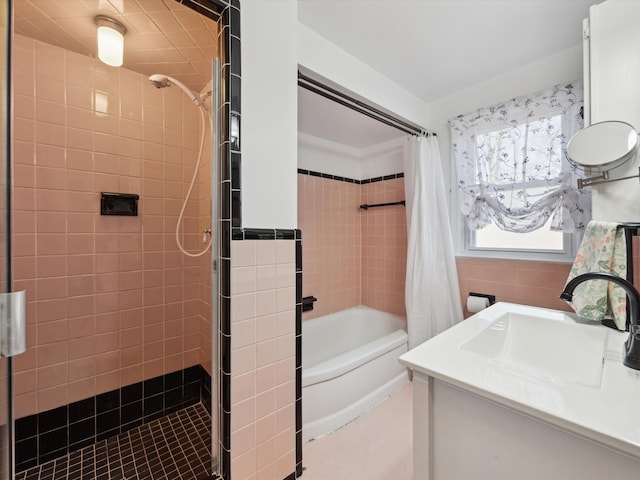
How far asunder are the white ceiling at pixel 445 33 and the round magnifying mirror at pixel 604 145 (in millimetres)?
669

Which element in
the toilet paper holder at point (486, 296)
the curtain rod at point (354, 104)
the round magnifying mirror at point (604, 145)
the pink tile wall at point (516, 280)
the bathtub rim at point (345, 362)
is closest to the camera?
the round magnifying mirror at point (604, 145)

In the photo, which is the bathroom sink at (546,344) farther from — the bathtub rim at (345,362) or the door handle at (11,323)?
the door handle at (11,323)

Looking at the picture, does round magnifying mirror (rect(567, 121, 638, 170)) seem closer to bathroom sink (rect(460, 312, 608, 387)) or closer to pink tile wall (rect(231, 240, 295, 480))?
bathroom sink (rect(460, 312, 608, 387))

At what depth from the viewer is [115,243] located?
4.92 ft

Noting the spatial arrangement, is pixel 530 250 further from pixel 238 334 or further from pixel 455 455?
pixel 238 334

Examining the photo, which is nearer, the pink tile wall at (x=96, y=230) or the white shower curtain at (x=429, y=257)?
the pink tile wall at (x=96, y=230)

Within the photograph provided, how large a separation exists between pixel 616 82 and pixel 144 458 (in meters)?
2.76

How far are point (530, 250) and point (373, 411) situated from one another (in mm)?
1499

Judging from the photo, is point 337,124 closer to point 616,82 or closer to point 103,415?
point 616,82

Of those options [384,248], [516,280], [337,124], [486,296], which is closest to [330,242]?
[384,248]

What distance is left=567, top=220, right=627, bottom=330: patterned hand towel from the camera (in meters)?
1.04

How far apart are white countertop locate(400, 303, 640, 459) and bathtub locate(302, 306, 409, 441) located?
855 mm

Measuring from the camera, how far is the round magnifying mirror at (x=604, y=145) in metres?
1.07

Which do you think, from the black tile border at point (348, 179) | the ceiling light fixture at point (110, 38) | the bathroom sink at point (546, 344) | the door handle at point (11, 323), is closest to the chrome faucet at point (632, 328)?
the bathroom sink at point (546, 344)
